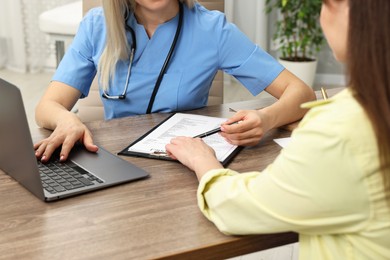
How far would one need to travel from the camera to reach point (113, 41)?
4.74 feet

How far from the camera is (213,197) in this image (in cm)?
88

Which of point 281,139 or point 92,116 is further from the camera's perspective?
point 92,116

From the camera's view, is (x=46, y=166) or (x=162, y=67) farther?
(x=162, y=67)

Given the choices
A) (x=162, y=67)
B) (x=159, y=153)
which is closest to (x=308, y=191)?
(x=159, y=153)

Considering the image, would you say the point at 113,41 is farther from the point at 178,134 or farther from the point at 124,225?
the point at 124,225

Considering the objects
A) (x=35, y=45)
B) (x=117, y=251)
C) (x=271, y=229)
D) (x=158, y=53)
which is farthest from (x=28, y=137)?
(x=35, y=45)

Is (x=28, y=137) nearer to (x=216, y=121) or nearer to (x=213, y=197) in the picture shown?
(x=213, y=197)

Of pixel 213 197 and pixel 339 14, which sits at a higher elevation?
pixel 339 14

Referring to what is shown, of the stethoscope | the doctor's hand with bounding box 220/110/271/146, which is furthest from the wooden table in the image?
the stethoscope

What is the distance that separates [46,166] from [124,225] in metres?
0.28

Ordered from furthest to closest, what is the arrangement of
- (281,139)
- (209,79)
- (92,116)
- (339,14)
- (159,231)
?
(92,116) < (209,79) < (281,139) < (159,231) < (339,14)

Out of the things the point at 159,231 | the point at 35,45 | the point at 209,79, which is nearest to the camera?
the point at 159,231

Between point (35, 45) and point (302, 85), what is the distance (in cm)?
306

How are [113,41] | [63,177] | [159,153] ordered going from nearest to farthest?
[63,177], [159,153], [113,41]
